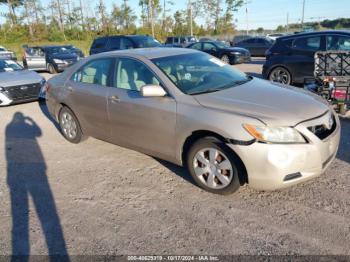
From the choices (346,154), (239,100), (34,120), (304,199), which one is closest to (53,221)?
(239,100)

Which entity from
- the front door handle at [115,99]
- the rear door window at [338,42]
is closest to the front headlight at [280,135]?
the front door handle at [115,99]

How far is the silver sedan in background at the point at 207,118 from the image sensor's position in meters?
3.05

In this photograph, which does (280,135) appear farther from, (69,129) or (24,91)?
(24,91)

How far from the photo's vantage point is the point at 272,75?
8977mm

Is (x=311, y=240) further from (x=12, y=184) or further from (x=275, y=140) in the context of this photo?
(x=12, y=184)

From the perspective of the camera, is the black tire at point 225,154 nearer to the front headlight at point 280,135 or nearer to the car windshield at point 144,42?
the front headlight at point 280,135

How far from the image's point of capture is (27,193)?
3787mm

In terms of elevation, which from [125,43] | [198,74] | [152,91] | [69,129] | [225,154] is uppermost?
[125,43]

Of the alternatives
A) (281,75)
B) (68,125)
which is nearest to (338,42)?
(281,75)

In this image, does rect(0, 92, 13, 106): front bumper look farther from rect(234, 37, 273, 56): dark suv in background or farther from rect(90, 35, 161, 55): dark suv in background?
rect(234, 37, 273, 56): dark suv in background

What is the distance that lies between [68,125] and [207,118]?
10.0ft

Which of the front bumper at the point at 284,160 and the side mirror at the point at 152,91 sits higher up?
the side mirror at the point at 152,91

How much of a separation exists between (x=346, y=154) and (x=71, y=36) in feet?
149

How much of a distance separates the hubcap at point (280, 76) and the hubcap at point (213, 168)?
20.1 ft
